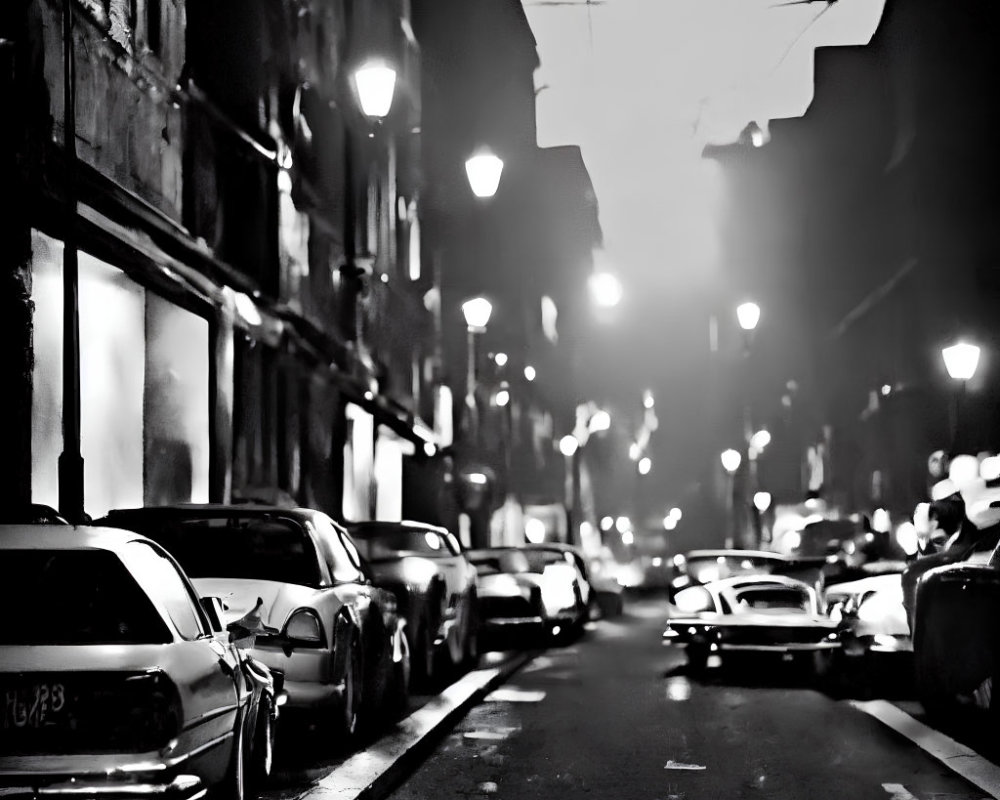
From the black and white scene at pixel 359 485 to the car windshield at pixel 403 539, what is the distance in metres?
0.04

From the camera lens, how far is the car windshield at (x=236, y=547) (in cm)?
1105

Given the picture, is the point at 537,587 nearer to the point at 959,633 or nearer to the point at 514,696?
the point at 514,696

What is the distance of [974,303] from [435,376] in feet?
48.5

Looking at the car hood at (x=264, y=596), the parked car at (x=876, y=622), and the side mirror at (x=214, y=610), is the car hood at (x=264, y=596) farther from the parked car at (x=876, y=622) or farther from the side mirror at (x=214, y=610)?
the parked car at (x=876, y=622)

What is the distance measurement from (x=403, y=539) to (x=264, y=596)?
27.7 feet

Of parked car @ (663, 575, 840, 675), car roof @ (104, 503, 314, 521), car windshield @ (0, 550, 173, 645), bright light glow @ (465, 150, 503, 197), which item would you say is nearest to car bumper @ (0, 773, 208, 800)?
car windshield @ (0, 550, 173, 645)

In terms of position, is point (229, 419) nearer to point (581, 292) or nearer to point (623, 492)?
point (581, 292)

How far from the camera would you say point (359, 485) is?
106ft

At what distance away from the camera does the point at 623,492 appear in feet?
405

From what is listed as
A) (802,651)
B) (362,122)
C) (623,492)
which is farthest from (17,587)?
(623,492)

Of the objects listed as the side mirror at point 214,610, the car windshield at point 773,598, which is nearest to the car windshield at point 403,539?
the car windshield at point 773,598

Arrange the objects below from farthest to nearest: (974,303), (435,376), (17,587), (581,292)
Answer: (581,292) < (974,303) < (435,376) < (17,587)

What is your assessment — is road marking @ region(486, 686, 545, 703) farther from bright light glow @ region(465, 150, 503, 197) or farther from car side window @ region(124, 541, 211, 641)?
car side window @ region(124, 541, 211, 641)

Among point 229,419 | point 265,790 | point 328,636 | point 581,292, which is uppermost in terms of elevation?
point 581,292
